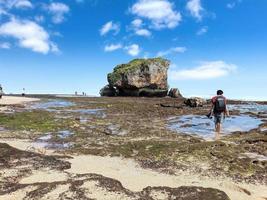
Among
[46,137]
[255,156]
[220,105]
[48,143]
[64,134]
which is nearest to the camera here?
[255,156]

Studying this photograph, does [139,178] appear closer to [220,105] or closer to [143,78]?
[220,105]

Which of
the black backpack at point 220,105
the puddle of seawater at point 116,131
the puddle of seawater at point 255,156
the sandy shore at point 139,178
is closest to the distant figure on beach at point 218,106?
the black backpack at point 220,105

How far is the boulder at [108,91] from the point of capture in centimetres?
7968

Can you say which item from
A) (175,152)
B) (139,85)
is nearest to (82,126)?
(175,152)

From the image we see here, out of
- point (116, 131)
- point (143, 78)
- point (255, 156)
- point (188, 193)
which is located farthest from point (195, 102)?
point (188, 193)

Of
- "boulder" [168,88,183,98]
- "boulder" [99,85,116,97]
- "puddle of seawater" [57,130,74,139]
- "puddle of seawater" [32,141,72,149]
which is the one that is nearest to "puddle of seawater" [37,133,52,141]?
"puddle of seawater" [57,130,74,139]

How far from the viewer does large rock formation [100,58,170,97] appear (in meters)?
72.9

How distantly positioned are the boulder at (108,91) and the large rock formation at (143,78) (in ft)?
8.31

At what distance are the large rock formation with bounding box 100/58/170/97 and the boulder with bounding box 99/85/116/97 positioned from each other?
253cm

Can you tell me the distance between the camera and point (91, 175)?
10.4 meters

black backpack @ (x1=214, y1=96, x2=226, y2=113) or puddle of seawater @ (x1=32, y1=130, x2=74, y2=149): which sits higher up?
black backpack @ (x1=214, y1=96, x2=226, y2=113)

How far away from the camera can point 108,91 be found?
80500 millimetres

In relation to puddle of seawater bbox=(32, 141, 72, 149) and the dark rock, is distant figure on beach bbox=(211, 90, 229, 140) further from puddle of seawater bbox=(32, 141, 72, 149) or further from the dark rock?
the dark rock

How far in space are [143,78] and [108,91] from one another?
1053cm
